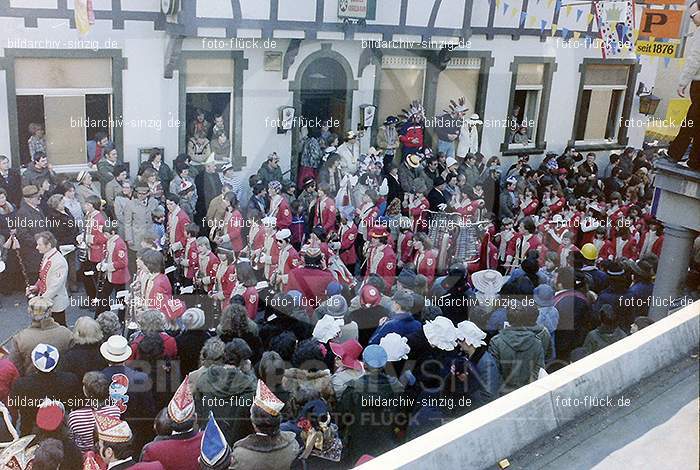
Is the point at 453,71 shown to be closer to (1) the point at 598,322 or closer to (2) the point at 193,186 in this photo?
(2) the point at 193,186

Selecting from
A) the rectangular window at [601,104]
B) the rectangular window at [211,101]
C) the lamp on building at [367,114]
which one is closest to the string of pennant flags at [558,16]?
the rectangular window at [601,104]

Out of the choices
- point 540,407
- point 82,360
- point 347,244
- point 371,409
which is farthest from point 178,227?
point 540,407

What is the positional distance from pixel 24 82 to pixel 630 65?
13152 millimetres

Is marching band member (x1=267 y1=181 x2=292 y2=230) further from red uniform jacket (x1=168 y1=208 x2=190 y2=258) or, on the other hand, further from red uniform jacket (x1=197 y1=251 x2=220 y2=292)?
red uniform jacket (x1=197 y1=251 x2=220 y2=292)

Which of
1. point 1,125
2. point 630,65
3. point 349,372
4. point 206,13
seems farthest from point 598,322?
point 630,65

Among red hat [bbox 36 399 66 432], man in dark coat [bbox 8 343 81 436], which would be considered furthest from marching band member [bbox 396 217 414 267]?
red hat [bbox 36 399 66 432]

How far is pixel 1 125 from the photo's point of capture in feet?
34.9

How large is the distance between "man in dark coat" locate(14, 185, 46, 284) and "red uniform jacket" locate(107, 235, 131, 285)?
115 centimetres

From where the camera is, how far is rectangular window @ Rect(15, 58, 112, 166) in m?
10.9

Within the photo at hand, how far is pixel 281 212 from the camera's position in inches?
408

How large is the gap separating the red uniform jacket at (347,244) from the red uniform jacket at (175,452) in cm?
537

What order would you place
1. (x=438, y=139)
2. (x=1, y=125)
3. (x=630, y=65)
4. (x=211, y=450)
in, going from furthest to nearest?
(x=630, y=65) < (x=438, y=139) < (x=1, y=125) < (x=211, y=450)

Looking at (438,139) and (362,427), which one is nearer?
(362,427)

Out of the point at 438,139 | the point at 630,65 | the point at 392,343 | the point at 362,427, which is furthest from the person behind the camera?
the point at 630,65
